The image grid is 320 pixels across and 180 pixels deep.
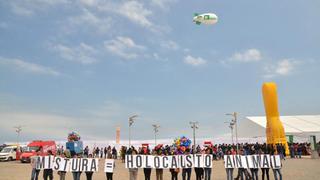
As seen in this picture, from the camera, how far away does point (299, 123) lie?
59.5 meters

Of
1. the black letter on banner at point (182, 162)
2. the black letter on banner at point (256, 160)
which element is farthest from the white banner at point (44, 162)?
the black letter on banner at point (256, 160)

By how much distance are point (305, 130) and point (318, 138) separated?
3993mm

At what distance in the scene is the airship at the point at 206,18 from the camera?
160ft

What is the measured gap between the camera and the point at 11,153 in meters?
45.7

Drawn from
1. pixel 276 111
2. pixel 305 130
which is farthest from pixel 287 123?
pixel 276 111

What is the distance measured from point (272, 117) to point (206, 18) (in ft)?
53.5

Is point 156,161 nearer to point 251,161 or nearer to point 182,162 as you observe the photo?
point 182,162

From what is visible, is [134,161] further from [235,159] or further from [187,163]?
[235,159]

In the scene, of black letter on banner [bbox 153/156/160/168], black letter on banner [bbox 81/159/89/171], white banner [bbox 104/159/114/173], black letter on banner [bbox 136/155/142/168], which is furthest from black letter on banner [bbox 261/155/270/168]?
black letter on banner [bbox 81/159/89/171]

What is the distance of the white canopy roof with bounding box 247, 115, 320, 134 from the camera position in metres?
54.1

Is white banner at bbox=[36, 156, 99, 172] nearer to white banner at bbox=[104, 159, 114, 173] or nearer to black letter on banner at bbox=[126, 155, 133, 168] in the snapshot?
white banner at bbox=[104, 159, 114, 173]

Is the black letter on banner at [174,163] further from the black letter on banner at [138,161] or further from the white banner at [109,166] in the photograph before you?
the white banner at [109,166]

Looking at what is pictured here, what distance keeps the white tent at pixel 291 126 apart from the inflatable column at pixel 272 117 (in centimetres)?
1027

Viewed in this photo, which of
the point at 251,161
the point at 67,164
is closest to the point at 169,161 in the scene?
the point at 251,161
